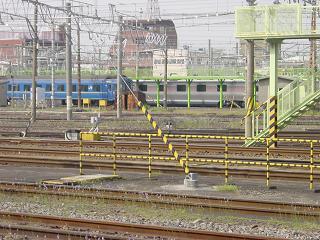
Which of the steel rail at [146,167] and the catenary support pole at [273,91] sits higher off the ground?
the catenary support pole at [273,91]

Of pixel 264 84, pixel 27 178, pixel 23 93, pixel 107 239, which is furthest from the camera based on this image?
pixel 23 93

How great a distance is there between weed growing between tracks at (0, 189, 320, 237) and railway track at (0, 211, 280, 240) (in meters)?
0.88

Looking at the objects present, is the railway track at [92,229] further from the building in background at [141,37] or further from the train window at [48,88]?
the train window at [48,88]

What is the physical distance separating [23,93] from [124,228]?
59.4 metres

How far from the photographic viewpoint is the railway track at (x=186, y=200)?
13406 millimetres

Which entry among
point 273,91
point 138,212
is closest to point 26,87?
point 273,91

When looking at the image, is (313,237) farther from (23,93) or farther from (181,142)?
(23,93)

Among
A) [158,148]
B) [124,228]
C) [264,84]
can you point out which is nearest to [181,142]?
[158,148]

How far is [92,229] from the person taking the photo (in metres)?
12.0

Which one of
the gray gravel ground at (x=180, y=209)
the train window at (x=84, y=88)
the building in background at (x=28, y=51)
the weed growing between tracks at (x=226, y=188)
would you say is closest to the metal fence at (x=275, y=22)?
the gray gravel ground at (x=180, y=209)

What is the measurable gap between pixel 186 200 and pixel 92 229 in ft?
10.9

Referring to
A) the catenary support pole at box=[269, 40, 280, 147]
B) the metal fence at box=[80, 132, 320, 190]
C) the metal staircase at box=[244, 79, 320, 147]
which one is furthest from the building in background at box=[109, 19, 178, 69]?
the metal staircase at box=[244, 79, 320, 147]

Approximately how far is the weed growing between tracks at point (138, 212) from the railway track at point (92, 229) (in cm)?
88

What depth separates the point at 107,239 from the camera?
1086 cm
